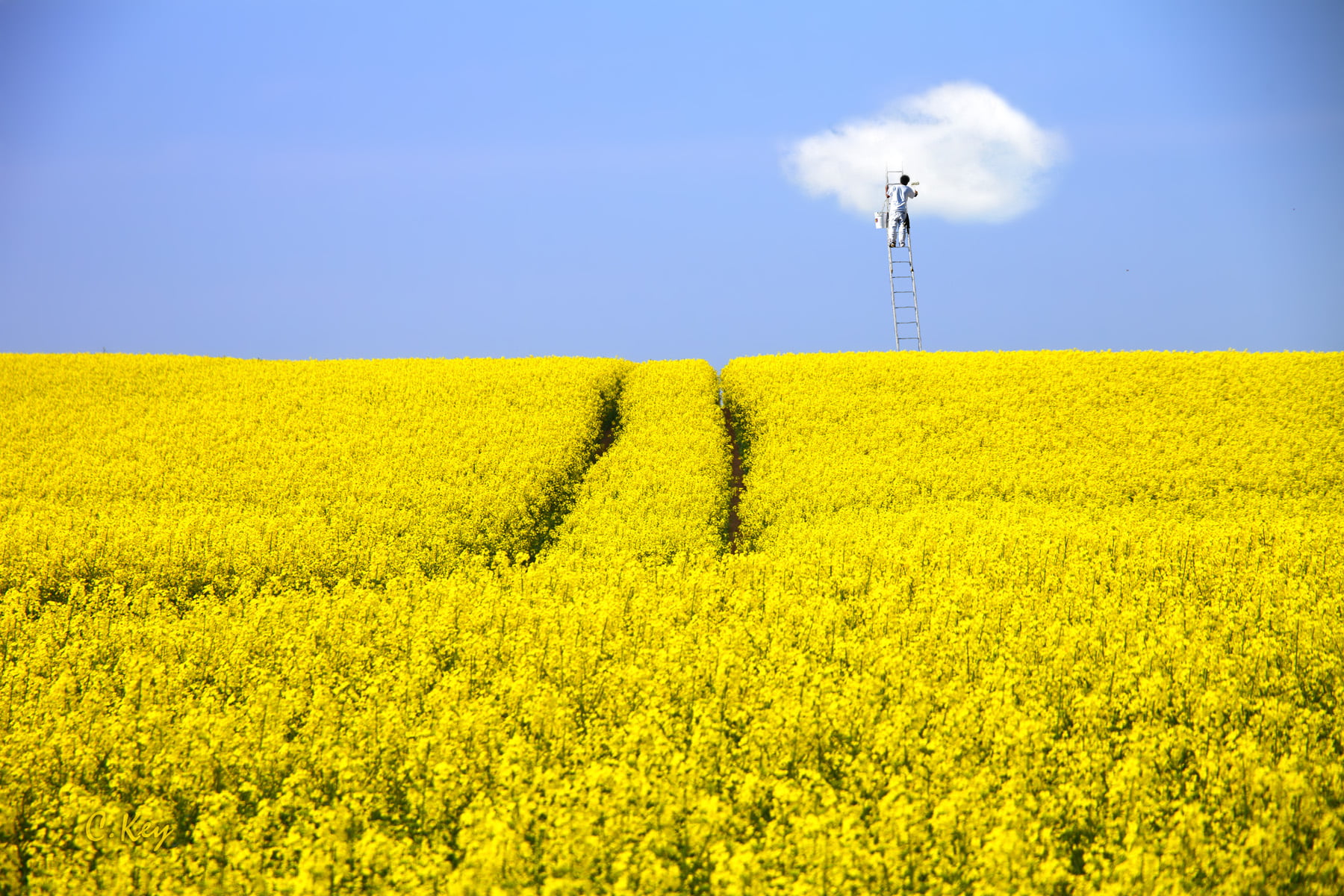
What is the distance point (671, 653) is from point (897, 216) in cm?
2764

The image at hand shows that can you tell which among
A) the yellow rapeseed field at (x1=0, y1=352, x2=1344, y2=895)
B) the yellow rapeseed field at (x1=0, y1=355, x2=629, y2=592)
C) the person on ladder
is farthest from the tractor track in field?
the person on ladder

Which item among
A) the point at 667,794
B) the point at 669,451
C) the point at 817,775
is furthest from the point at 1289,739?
the point at 669,451

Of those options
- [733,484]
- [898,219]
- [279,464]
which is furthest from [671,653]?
[898,219]

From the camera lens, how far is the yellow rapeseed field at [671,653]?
6684 mm

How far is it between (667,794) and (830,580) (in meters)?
7.21

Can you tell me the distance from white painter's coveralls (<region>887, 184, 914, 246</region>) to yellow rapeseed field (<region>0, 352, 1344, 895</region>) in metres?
11.5

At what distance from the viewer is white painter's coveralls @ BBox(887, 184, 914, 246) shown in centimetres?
3341

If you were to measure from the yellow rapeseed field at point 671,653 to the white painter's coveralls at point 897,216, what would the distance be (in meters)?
11.5

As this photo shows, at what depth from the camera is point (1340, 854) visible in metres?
6.42

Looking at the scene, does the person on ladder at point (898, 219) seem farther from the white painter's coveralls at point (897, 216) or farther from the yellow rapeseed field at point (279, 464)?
the yellow rapeseed field at point (279, 464)

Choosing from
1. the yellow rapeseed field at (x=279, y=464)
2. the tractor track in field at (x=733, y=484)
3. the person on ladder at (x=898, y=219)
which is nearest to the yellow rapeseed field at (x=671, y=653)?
the yellow rapeseed field at (x=279, y=464)

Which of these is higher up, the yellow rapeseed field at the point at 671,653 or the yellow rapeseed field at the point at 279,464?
the yellow rapeseed field at the point at 279,464

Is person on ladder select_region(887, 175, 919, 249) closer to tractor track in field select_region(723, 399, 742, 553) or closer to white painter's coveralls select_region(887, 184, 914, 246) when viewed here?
white painter's coveralls select_region(887, 184, 914, 246)

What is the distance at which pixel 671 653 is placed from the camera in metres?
9.80
